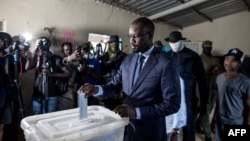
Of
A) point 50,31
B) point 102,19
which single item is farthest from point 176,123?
point 102,19

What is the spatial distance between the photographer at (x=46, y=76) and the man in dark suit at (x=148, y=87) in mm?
1442

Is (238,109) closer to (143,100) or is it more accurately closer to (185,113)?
(185,113)

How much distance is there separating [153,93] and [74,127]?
493mm

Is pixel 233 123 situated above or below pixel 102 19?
below

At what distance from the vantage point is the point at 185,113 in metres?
1.93

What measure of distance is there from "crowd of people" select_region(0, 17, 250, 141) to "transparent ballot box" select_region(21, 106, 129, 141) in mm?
74

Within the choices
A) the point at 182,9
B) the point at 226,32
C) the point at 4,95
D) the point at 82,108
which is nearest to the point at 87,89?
the point at 82,108

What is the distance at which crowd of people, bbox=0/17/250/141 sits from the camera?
41.7 inches

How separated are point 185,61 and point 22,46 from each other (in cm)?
177

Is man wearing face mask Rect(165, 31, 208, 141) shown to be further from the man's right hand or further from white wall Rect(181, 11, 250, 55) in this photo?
white wall Rect(181, 11, 250, 55)

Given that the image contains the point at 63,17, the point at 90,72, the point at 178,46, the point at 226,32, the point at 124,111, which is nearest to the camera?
the point at 124,111

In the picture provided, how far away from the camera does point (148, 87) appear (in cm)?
106

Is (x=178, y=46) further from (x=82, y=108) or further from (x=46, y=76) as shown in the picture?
(x=82, y=108)

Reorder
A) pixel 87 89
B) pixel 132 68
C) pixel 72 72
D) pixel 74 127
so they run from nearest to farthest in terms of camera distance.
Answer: pixel 74 127
pixel 87 89
pixel 132 68
pixel 72 72
